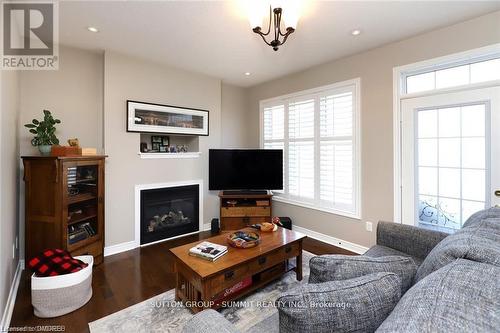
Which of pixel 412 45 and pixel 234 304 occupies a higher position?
pixel 412 45

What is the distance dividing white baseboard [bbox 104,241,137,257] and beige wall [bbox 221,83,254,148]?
236 centimetres

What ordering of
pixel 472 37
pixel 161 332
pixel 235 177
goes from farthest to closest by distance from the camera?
pixel 235 177 < pixel 472 37 < pixel 161 332

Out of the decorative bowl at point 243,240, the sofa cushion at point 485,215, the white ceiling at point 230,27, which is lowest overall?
the decorative bowl at point 243,240

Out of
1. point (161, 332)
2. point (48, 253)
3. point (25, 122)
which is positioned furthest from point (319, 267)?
point (25, 122)

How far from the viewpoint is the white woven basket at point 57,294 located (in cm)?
189

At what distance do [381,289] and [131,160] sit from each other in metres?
3.35

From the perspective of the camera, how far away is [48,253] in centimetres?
214

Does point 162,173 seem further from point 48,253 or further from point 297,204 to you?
point 297,204

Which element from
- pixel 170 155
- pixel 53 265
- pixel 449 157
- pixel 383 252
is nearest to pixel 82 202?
pixel 53 265

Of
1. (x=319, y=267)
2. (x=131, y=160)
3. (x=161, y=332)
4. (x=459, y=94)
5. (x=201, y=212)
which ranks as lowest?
(x=161, y=332)

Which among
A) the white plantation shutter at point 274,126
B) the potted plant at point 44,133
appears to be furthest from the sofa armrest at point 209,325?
the white plantation shutter at point 274,126

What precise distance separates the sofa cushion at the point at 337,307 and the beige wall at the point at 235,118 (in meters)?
3.99

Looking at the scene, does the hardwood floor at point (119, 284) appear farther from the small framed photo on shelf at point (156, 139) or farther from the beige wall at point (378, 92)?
the small framed photo on shelf at point (156, 139)

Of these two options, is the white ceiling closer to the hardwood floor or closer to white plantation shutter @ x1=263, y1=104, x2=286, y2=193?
white plantation shutter @ x1=263, y1=104, x2=286, y2=193
